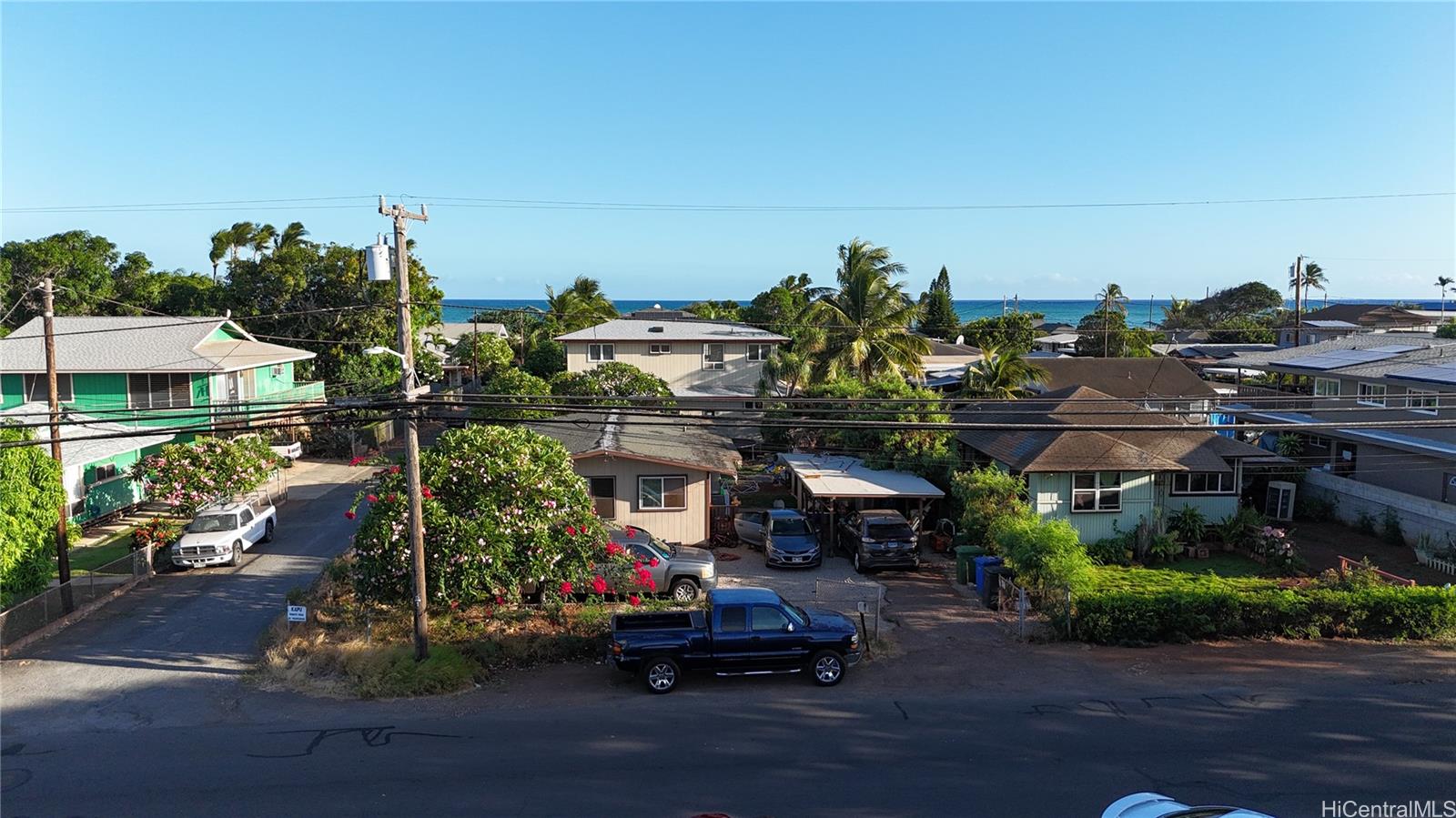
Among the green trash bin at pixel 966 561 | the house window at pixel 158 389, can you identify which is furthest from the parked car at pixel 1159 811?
the house window at pixel 158 389

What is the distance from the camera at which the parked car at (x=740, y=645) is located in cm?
1533

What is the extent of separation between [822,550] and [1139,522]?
28.7 feet

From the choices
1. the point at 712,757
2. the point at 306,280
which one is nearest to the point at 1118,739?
the point at 712,757

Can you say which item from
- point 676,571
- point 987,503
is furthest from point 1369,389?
point 676,571

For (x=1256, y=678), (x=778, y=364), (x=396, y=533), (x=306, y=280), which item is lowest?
(x=1256, y=678)

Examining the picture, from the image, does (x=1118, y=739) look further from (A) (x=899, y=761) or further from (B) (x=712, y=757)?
(B) (x=712, y=757)

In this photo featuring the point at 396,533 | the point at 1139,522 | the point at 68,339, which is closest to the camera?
the point at 396,533

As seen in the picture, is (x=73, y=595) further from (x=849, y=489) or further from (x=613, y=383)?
(x=613, y=383)

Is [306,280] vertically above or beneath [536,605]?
above

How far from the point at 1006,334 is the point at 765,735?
6640cm

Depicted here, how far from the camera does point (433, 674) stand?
15539 millimetres

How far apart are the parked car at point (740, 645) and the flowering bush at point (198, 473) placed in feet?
56.5

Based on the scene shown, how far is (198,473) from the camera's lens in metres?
26.8

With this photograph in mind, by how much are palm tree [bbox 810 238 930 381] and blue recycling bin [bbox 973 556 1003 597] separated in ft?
62.1
